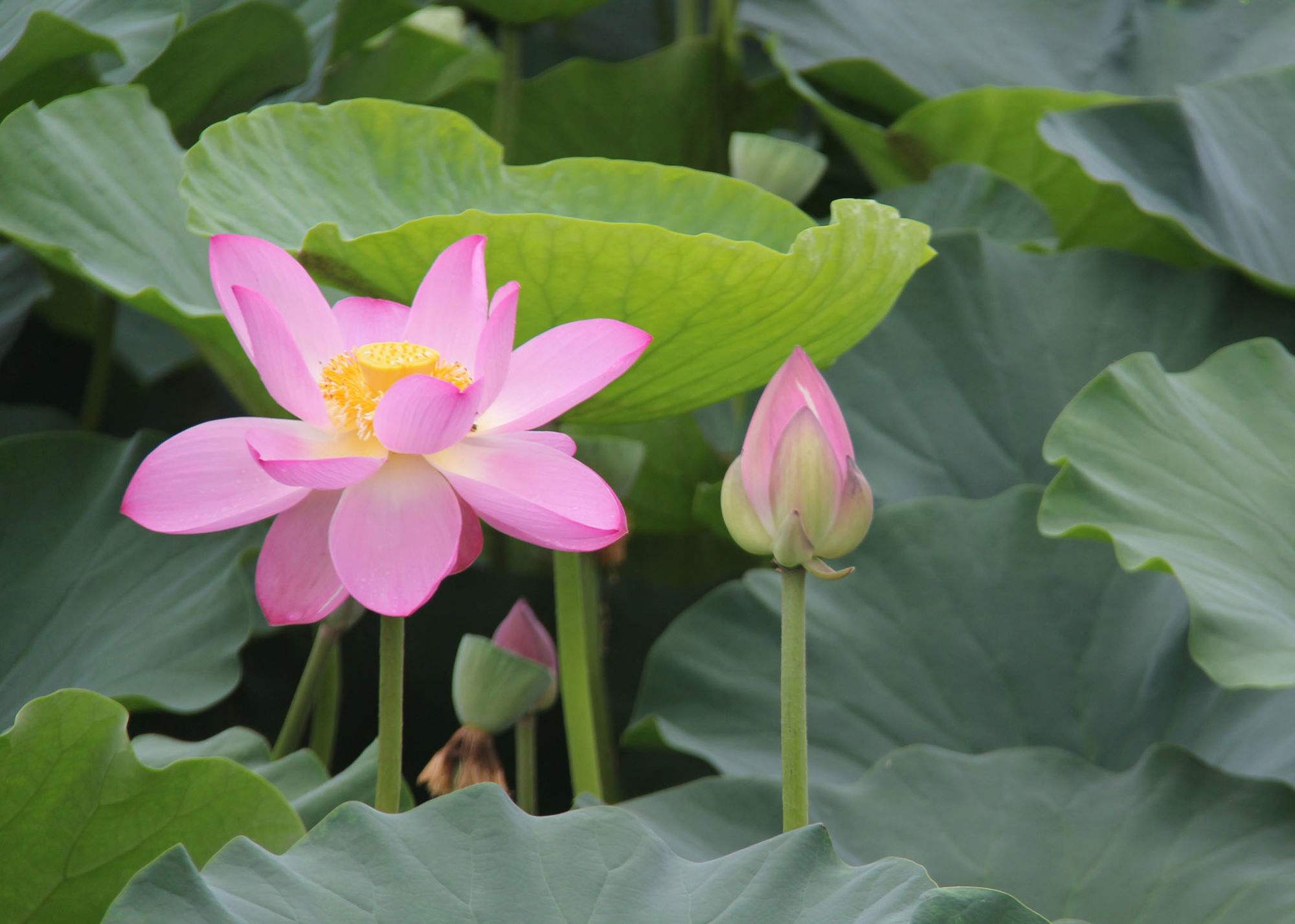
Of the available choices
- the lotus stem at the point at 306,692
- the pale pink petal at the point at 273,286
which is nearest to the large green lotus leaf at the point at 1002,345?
the lotus stem at the point at 306,692

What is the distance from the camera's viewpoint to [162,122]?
3.10 feet

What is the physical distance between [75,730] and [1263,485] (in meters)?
0.72

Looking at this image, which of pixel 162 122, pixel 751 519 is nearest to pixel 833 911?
pixel 751 519

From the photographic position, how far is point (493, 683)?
2.39ft

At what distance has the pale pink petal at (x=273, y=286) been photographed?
542mm

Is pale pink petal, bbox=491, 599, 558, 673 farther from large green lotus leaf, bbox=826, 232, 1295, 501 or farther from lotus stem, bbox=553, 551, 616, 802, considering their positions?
large green lotus leaf, bbox=826, 232, 1295, 501

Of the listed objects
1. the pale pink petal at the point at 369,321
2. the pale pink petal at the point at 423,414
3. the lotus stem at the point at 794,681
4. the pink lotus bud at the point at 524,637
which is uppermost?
the pale pink petal at the point at 423,414

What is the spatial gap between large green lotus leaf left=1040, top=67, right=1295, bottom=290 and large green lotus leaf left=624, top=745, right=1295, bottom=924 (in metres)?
0.56

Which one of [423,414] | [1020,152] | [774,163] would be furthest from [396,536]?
[1020,152]

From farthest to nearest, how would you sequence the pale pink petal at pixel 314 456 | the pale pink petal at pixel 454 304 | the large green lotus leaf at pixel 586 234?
the large green lotus leaf at pixel 586 234 → the pale pink petal at pixel 454 304 → the pale pink petal at pixel 314 456

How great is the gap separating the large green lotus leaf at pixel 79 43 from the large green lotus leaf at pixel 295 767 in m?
0.50

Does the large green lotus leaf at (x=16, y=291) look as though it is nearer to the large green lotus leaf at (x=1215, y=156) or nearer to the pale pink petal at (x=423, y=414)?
the pale pink petal at (x=423, y=414)

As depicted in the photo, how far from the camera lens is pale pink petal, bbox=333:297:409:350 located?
0.63 m

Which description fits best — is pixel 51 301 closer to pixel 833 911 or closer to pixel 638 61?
pixel 638 61
